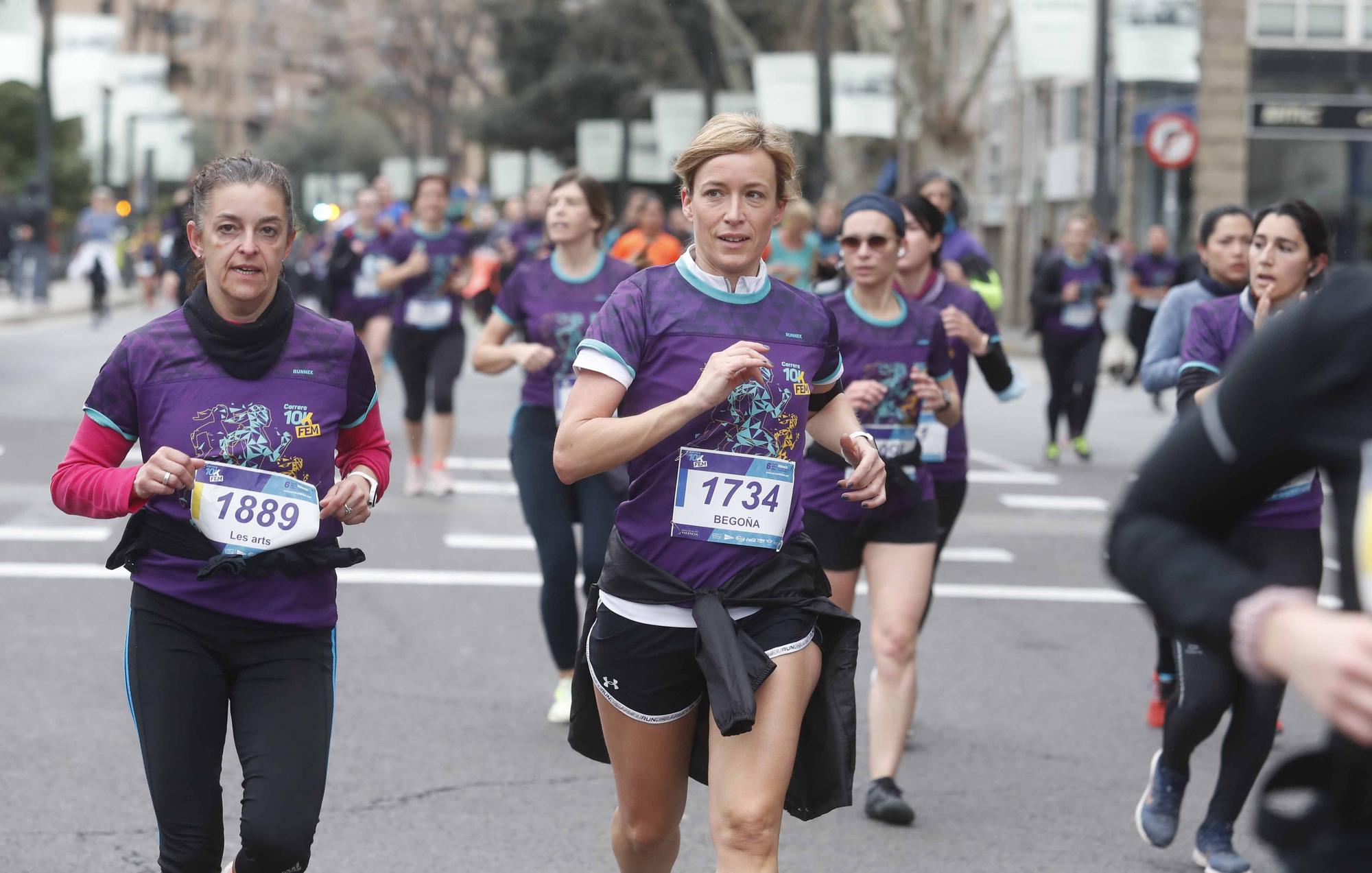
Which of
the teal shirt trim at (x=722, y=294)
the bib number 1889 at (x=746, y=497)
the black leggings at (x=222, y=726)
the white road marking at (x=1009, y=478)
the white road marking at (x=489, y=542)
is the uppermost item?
the teal shirt trim at (x=722, y=294)

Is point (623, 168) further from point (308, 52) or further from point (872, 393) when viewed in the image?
point (308, 52)

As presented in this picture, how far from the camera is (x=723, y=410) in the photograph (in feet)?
12.8

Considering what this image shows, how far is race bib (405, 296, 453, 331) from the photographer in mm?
12305

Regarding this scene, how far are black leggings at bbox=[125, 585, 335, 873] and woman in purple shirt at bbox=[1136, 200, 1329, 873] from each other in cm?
251

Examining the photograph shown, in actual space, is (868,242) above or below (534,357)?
above

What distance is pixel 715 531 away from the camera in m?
3.88

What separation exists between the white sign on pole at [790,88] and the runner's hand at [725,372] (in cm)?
2846

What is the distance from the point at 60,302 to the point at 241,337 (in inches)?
1474

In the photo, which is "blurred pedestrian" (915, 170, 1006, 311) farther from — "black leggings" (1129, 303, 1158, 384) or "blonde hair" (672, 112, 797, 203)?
"black leggings" (1129, 303, 1158, 384)

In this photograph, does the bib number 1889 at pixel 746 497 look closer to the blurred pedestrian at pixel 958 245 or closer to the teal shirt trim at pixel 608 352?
the teal shirt trim at pixel 608 352

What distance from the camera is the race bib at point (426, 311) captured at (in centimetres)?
1230

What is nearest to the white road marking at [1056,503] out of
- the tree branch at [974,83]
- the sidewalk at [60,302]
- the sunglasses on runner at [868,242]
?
the sunglasses on runner at [868,242]

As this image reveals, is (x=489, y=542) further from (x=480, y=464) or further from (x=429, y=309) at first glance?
(x=480, y=464)

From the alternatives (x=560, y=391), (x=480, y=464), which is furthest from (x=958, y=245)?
(x=480, y=464)
